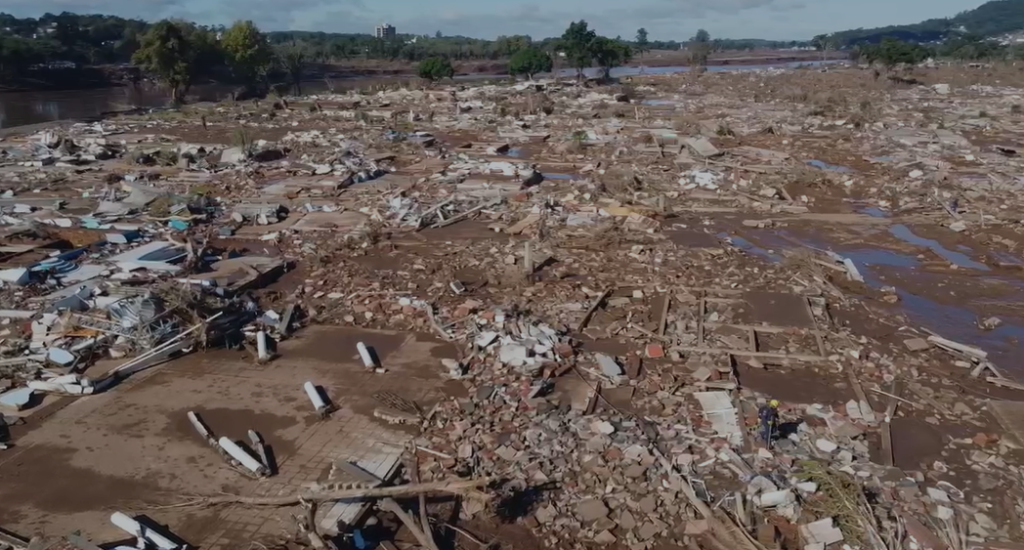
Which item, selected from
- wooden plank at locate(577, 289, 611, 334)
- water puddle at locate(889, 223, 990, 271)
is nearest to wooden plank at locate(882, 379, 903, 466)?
wooden plank at locate(577, 289, 611, 334)

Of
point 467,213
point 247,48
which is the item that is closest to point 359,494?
point 467,213

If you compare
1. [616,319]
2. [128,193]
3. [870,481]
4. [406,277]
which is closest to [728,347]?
[616,319]

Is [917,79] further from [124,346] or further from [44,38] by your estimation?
[44,38]

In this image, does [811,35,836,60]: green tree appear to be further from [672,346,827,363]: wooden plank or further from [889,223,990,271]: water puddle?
[672,346,827,363]: wooden plank

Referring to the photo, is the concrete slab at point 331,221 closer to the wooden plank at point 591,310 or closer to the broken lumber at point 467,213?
the broken lumber at point 467,213

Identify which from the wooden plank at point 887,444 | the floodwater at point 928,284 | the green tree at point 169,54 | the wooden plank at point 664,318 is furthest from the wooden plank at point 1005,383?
the green tree at point 169,54

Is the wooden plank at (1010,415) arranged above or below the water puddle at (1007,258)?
below
